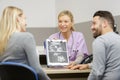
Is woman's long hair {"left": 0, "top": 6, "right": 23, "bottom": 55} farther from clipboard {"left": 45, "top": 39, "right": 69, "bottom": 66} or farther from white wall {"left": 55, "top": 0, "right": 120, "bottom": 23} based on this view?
white wall {"left": 55, "top": 0, "right": 120, "bottom": 23}

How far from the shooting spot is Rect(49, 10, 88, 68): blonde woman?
305 cm

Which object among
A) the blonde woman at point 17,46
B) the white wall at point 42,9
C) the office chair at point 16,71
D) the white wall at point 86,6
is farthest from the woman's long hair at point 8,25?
the white wall at point 42,9

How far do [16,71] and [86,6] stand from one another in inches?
106

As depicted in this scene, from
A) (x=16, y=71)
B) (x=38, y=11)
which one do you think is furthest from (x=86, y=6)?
(x=16, y=71)

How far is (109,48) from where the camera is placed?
7.20ft

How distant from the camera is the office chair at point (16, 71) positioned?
1.74 meters

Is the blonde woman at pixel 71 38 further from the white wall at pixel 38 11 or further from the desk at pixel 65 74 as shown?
the white wall at pixel 38 11

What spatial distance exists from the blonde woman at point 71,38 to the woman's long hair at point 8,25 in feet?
2.92

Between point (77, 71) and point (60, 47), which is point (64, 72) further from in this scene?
point (60, 47)

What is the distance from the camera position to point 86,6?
4.26 m

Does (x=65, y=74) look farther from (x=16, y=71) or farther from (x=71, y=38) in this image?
(x=71, y=38)

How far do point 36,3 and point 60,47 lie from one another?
2.81 m

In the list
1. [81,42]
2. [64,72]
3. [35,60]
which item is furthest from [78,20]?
[35,60]

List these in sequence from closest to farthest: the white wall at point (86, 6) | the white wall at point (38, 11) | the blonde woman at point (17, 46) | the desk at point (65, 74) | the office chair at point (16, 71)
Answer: the office chair at point (16, 71) < the blonde woman at point (17, 46) < the desk at point (65, 74) < the white wall at point (86, 6) < the white wall at point (38, 11)
